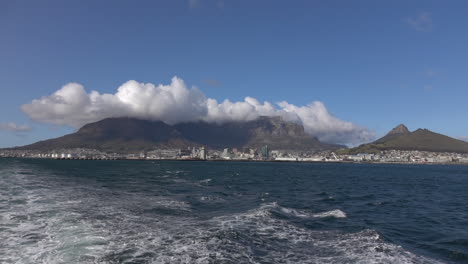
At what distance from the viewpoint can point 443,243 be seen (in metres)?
22.4

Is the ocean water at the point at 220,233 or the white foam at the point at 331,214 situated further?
the white foam at the point at 331,214

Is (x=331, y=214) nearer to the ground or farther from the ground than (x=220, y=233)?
nearer to the ground

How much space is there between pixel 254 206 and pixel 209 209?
19.2 feet

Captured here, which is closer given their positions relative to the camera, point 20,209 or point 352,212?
point 20,209

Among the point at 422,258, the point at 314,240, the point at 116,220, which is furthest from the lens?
the point at 116,220

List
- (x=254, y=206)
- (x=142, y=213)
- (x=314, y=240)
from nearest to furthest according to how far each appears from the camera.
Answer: (x=314, y=240) → (x=142, y=213) → (x=254, y=206)

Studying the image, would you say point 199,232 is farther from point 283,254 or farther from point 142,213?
point 142,213

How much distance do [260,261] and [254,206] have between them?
19.5 meters

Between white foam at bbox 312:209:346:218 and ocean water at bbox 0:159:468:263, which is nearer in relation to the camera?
ocean water at bbox 0:159:468:263

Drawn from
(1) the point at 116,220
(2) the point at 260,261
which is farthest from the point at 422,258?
(1) the point at 116,220

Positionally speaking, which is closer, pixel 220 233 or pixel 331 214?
pixel 220 233

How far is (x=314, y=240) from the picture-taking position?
72.5ft

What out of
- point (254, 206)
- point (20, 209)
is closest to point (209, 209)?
point (254, 206)

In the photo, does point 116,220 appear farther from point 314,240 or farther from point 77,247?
point 314,240
